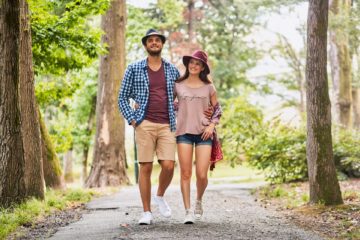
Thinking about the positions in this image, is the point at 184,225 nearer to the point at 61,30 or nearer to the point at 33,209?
the point at 33,209

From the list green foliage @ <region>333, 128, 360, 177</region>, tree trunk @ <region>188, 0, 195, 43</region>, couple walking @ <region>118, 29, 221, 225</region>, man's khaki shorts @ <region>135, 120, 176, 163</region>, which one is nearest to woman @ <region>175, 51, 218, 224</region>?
couple walking @ <region>118, 29, 221, 225</region>

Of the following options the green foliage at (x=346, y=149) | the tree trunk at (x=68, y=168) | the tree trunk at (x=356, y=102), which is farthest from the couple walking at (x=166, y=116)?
the tree trunk at (x=68, y=168)

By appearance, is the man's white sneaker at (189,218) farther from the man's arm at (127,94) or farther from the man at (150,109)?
the man's arm at (127,94)

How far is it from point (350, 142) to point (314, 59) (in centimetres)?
671

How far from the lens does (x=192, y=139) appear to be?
7715 millimetres


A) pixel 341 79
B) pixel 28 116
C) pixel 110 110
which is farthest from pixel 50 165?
pixel 341 79

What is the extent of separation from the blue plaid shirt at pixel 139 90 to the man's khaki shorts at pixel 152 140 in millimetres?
88

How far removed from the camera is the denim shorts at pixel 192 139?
7.66 metres

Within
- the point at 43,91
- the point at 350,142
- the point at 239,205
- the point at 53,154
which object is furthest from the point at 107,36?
the point at 239,205

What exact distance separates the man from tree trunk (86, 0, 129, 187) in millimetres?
10133

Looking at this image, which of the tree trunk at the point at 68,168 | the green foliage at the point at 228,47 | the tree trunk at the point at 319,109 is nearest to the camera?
the tree trunk at the point at 319,109

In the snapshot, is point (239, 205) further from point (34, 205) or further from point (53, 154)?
point (53, 154)

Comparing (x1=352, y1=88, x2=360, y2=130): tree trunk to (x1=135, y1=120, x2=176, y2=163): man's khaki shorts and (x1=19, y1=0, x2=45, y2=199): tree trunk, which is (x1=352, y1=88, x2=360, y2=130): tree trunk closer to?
(x1=19, y1=0, x2=45, y2=199): tree trunk

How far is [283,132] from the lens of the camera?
54.4ft
